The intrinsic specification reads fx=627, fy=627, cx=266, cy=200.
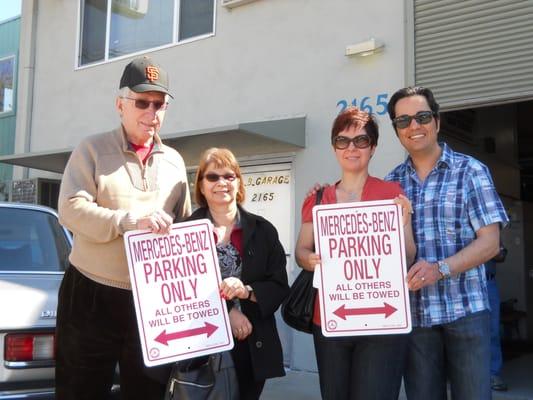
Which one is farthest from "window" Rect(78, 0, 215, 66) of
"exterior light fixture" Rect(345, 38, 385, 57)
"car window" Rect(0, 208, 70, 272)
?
"car window" Rect(0, 208, 70, 272)

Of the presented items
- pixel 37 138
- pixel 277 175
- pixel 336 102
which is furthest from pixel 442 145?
pixel 37 138

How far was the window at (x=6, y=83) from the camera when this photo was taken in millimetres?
12141

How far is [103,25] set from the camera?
1008cm

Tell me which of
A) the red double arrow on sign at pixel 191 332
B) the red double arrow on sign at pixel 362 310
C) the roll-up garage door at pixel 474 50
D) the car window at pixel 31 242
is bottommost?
the red double arrow on sign at pixel 191 332

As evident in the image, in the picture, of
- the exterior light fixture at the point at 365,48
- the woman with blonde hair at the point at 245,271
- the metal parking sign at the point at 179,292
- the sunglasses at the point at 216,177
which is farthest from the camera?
the exterior light fixture at the point at 365,48

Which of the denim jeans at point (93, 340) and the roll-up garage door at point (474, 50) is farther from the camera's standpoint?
the roll-up garage door at point (474, 50)

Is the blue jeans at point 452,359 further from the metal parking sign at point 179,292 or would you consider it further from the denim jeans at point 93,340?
the denim jeans at point 93,340

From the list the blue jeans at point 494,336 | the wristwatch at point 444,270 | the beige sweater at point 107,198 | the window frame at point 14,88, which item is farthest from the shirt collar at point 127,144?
the window frame at point 14,88

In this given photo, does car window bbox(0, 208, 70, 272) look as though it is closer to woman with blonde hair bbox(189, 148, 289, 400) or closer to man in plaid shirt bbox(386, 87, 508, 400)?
woman with blonde hair bbox(189, 148, 289, 400)

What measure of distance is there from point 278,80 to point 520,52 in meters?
2.83

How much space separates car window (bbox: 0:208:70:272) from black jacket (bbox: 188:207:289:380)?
64.7 inches

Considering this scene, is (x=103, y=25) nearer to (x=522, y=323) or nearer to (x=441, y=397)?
(x=522, y=323)

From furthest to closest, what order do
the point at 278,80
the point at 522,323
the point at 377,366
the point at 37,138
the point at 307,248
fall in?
the point at 37,138 < the point at 522,323 < the point at 278,80 < the point at 307,248 < the point at 377,366

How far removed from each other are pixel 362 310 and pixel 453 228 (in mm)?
564
